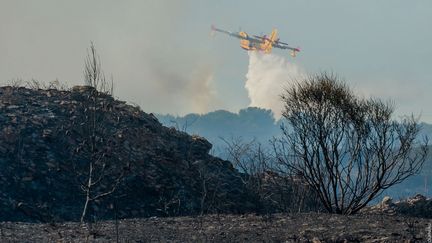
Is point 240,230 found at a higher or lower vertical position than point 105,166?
lower

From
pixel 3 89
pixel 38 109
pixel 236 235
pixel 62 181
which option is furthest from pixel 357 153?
pixel 3 89

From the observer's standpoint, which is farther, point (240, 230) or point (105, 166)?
point (105, 166)

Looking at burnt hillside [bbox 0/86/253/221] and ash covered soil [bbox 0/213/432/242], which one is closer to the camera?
ash covered soil [bbox 0/213/432/242]

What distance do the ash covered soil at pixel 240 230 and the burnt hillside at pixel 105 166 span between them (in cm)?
548

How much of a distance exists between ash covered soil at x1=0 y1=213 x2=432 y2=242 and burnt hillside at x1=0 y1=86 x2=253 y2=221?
5479 mm

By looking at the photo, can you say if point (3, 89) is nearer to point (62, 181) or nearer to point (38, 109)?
point (38, 109)

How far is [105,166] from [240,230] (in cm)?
956

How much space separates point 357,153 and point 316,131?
1.68m

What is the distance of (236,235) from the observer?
14.3 meters

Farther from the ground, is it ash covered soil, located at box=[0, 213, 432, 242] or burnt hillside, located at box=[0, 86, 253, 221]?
burnt hillside, located at box=[0, 86, 253, 221]

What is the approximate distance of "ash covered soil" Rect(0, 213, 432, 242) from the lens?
13.6 m

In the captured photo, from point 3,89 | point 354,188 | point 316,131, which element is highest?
point 3,89

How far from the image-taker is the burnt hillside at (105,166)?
77.2ft

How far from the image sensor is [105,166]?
2297cm
